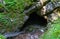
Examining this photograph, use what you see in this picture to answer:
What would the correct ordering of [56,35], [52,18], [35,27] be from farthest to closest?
[52,18] < [35,27] < [56,35]

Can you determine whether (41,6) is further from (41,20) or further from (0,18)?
(0,18)

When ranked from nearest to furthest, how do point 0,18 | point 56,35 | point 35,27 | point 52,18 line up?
point 56,35 < point 0,18 < point 35,27 < point 52,18

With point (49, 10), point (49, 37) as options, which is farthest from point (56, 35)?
point (49, 10)

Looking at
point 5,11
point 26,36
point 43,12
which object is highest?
point 5,11

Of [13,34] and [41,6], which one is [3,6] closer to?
[13,34]

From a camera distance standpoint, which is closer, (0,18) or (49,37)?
(49,37)

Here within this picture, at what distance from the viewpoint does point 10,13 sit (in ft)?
19.8

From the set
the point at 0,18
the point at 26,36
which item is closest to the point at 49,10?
the point at 26,36

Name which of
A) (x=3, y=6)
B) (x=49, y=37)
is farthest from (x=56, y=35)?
(x=3, y=6)

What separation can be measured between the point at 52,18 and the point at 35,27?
100 cm

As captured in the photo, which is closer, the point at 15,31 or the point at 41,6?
the point at 15,31

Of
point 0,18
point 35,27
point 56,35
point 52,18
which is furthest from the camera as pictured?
point 52,18

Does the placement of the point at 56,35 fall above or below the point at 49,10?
above

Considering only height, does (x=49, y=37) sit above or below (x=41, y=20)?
above
